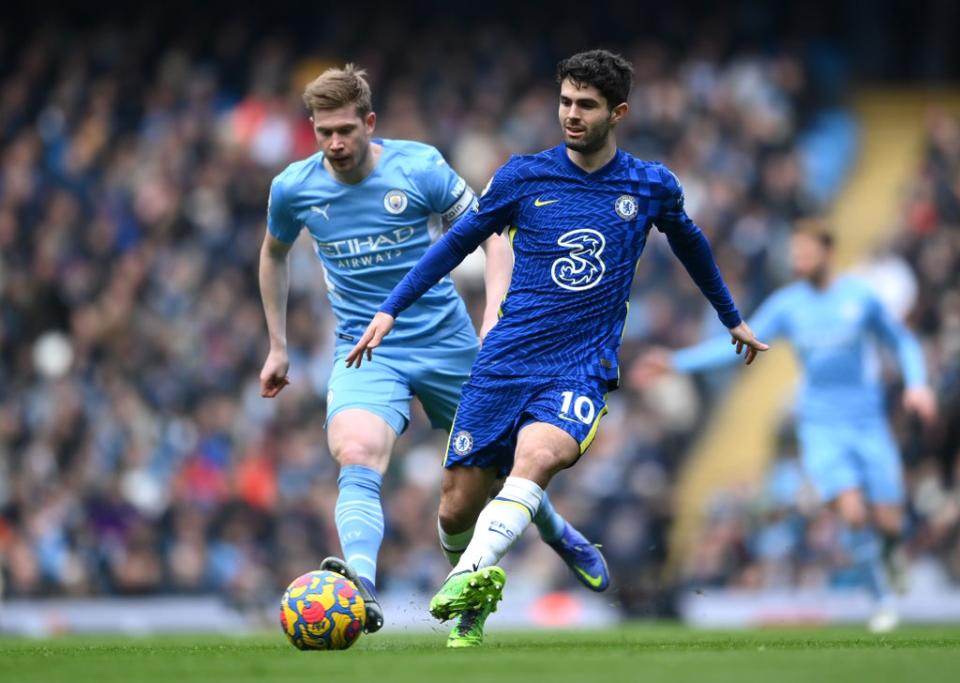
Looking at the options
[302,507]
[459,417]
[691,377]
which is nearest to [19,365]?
[302,507]

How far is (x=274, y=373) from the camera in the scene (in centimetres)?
887

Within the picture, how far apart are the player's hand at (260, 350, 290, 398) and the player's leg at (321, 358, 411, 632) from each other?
0.27 meters

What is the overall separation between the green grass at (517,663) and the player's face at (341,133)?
230 centimetres

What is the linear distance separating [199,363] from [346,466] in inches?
405

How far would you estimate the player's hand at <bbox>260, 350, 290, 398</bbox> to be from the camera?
8.84 meters

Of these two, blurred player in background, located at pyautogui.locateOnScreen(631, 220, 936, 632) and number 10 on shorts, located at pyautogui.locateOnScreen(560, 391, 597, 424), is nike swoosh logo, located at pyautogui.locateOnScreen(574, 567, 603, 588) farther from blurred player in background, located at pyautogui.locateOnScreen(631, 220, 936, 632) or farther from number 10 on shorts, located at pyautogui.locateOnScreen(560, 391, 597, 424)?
blurred player in background, located at pyautogui.locateOnScreen(631, 220, 936, 632)

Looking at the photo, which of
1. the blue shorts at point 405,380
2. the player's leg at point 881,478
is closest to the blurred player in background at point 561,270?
the blue shorts at point 405,380

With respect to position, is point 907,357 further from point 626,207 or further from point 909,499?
point 626,207

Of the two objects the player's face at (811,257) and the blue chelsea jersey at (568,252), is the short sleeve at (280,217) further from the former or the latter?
the player's face at (811,257)

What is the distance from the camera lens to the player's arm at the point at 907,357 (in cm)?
1127

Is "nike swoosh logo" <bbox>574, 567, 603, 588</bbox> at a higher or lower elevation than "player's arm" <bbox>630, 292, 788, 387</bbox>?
lower

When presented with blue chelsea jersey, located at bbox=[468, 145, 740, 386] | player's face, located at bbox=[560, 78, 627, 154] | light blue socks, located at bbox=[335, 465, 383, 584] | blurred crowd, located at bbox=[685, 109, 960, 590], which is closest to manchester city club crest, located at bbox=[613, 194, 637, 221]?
blue chelsea jersey, located at bbox=[468, 145, 740, 386]

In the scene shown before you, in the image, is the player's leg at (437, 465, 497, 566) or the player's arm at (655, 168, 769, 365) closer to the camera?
the player's arm at (655, 168, 769, 365)

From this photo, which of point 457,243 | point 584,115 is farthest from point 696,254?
point 457,243
